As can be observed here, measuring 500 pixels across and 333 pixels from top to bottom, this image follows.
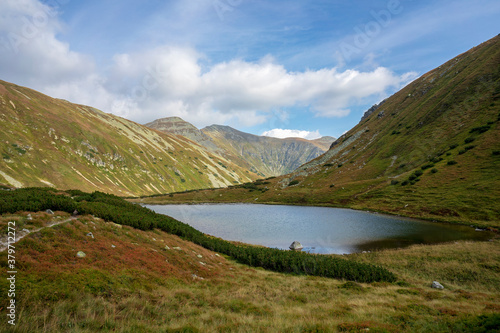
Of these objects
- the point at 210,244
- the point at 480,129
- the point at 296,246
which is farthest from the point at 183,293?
the point at 480,129

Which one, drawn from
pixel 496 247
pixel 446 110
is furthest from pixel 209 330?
pixel 446 110

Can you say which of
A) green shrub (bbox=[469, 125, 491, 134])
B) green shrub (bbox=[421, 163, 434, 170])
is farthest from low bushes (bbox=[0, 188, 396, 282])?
green shrub (bbox=[469, 125, 491, 134])

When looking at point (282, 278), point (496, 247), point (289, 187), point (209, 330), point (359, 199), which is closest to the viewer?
point (209, 330)

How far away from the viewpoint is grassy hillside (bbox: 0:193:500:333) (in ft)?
29.8

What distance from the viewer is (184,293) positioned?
14.0 m

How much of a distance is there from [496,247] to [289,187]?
322 feet

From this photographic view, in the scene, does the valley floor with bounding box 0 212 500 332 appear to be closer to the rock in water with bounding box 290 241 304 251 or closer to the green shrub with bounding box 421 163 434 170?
the rock in water with bounding box 290 241 304 251

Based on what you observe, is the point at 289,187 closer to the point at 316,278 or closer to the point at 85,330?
the point at 316,278

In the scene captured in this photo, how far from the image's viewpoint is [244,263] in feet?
94.9

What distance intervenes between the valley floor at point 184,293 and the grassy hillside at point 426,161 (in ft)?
144

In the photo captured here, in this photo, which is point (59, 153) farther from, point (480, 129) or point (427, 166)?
point (480, 129)

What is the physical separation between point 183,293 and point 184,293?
7 cm

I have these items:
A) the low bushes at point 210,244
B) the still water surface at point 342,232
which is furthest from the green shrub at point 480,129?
the low bushes at point 210,244

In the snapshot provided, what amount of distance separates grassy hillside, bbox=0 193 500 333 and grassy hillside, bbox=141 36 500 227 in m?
42.7
